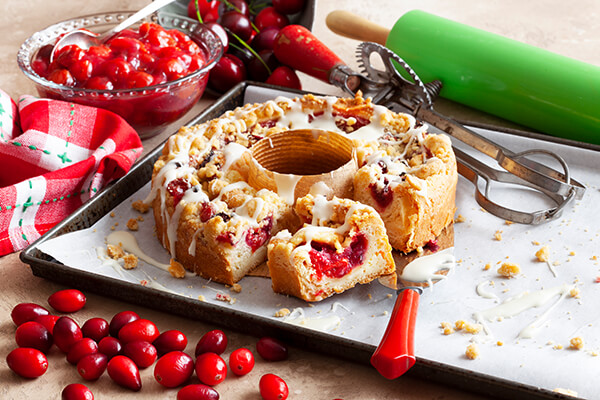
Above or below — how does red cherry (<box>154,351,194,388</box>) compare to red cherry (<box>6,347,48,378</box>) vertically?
above

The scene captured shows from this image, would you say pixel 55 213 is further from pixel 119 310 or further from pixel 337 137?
pixel 337 137

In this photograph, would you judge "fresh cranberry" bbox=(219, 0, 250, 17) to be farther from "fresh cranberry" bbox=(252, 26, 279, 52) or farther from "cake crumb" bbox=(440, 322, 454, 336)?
"cake crumb" bbox=(440, 322, 454, 336)

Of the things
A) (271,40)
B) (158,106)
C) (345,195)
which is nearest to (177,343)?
(345,195)

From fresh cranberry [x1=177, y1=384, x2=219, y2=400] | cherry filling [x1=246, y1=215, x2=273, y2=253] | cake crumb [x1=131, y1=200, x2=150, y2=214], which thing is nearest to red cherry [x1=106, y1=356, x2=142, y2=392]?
fresh cranberry [x1=177, y1=384, x2=219, y2=400]

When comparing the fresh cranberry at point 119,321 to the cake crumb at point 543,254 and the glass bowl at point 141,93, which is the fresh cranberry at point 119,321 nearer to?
the glass bowl at point 141,93

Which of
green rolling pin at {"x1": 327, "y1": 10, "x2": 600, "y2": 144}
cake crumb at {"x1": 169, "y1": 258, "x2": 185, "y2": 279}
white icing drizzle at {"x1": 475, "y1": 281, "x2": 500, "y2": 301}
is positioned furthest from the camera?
green rolling pin at {"x1": 327, "y1": 10, "x2": 600, "y2": 144}

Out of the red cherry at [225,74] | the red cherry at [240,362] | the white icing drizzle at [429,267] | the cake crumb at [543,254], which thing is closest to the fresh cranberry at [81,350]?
the red cherry at [240,362]
